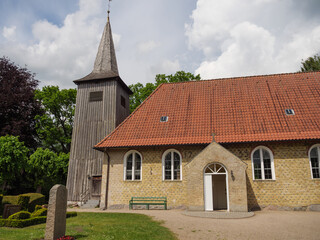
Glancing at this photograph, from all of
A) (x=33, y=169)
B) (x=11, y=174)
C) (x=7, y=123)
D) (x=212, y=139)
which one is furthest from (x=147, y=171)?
(x=7, y=123)

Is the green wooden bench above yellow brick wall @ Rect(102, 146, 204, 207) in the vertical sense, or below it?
below

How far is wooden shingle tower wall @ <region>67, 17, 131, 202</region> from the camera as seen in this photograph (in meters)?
20.8

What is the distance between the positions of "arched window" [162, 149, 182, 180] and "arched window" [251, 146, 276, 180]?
4723 millimetres

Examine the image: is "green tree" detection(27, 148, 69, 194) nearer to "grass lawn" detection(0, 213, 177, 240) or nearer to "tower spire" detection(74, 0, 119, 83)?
"tower spire" detection(74, 0, 119, 83)

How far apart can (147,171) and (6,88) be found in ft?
65.1

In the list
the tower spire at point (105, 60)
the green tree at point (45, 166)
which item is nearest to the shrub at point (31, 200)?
the green tree at point (45, 166)

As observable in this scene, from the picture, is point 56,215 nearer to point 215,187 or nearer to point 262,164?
point 215,187

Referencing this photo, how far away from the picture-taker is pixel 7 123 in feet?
87.1

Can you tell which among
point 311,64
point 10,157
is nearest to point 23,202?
point 10,157

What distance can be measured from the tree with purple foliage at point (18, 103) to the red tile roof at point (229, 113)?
14243 mm

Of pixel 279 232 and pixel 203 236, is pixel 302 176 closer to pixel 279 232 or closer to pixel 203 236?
pixel 279 232

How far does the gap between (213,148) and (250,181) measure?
10.6ft

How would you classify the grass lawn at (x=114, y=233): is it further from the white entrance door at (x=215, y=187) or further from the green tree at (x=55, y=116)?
the green tree at (x=55, y=116)

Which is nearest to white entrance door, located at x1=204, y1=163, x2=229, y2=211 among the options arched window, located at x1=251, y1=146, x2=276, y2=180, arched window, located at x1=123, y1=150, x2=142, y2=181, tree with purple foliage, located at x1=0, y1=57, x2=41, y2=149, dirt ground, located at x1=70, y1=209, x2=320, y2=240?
arched window, located at x1=251, y1=146, x2=276, y2=180
